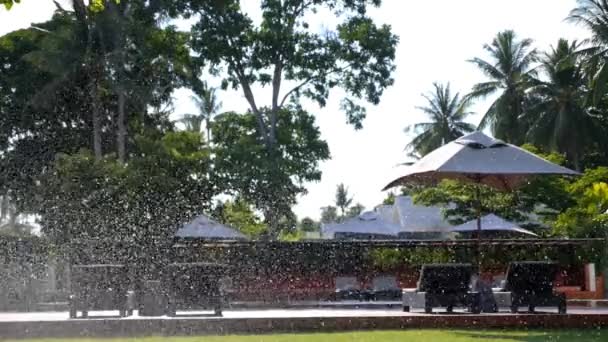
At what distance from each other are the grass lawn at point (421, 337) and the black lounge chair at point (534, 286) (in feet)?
3.42

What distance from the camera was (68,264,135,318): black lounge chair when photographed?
12.8 m

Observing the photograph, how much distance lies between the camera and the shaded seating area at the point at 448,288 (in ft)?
43.2

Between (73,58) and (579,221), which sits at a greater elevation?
(73,58)

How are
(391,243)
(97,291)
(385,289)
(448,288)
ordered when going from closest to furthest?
(97,291) → (448,288) → (391,243) → (385,289)

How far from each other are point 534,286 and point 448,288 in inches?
45.2

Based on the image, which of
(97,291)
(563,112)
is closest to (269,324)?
(97,291)

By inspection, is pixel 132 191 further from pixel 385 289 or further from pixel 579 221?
pixel 579 221

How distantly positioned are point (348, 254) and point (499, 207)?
1290cm

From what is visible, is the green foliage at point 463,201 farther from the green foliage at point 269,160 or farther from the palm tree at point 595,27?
the palm tree at point 595,27

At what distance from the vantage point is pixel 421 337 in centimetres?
1105

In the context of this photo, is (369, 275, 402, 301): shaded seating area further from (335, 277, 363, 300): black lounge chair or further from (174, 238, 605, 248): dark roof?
(174, 238, 605, 248): dark roof

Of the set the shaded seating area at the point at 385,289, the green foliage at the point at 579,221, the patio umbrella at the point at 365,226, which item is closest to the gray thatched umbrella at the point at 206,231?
the shaded seating area at the point at 385,289

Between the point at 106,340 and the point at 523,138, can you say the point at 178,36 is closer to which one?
the point at 523,138

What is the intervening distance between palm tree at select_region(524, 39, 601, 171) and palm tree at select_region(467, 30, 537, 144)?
138 cm
